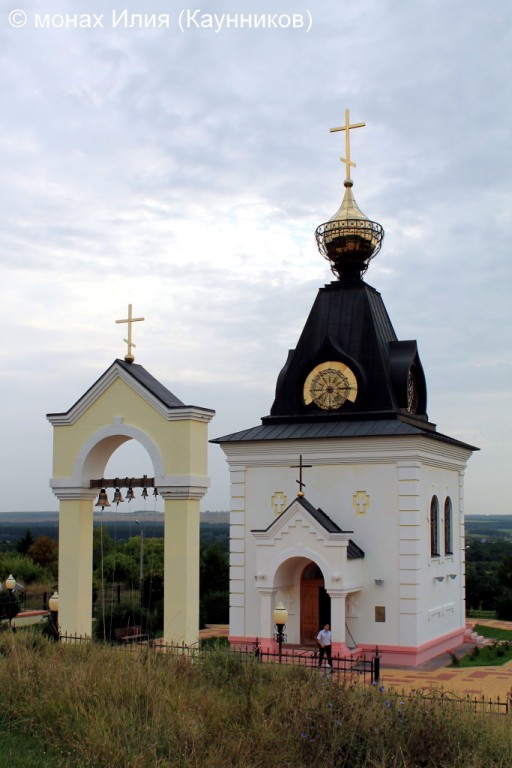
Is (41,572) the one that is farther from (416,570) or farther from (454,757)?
(454,757)

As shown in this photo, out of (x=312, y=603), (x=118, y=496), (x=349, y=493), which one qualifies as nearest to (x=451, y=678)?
(x=312, y=603)

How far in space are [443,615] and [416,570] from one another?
2.34 meters

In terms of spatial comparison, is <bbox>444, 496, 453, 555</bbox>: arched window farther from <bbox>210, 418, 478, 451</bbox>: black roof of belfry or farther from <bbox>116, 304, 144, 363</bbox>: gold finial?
<bbox>116, 304, 144, 363</bbox>: gold finial

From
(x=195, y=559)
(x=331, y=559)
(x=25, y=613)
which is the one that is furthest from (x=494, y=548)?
(x=195, y=559)

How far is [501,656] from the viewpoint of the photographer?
18.5m

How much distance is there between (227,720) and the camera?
8.84 m

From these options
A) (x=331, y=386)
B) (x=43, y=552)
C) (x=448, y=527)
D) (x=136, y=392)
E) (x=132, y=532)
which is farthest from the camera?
(x=132, y=532)

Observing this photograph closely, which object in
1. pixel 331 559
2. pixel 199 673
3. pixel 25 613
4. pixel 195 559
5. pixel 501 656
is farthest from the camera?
pixel 25 613

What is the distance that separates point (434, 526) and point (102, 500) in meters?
9.06

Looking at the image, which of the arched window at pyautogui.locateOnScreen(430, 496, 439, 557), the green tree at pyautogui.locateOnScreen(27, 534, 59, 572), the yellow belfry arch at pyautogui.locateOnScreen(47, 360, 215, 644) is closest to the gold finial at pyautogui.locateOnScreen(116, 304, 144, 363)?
the yellow belfry arch at pyautogui.locateOnScreen(47, 360, 215, 644)

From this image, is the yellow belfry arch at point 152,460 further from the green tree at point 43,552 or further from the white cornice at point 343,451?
the green tree at point 43,552

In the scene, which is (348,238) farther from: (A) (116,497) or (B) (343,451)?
(A) (116,497)

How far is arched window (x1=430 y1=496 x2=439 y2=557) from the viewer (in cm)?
1952

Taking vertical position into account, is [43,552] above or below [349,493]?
below
